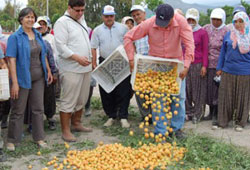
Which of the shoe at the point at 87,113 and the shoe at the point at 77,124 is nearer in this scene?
the shoe at the point at 77,124

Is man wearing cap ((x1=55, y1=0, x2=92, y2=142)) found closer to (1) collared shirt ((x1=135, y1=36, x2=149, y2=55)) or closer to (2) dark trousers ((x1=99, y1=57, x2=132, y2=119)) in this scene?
(2) dark trousers ((x1=99, y1=57, x2=132, y2=119))

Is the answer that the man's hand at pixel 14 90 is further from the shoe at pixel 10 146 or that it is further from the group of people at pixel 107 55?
the shoe at pixel 10 146

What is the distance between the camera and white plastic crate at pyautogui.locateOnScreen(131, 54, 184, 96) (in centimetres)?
381

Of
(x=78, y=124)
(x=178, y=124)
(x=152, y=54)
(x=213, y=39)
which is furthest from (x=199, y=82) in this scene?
(x=78, y=124)

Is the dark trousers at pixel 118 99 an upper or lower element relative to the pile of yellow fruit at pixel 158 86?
lower

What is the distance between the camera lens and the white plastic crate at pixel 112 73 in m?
4.66

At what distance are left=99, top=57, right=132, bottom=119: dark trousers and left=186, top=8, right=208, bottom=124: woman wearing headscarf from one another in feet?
3.72

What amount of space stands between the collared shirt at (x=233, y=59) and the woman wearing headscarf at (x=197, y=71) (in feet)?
1.03

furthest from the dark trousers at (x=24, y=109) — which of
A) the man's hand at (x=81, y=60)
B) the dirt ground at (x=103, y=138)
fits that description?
the man's hand at (x=81, y=60)

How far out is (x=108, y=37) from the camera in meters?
4.83

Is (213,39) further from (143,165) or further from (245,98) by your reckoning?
(143,165)

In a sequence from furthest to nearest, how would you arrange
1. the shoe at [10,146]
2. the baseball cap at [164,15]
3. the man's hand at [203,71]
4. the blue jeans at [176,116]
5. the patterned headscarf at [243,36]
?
the man's hand at [203,71], the patterned headscarf at [243,36], the blue jeans at [176,116], the shoe at [10,146], the baseball cap at [164,15]

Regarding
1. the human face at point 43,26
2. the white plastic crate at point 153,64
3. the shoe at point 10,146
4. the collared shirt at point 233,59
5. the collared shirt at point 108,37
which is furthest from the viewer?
the human face at point 43,26

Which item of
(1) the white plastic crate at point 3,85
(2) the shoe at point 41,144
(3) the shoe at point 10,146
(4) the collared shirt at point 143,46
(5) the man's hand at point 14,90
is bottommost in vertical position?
(2) the shoe at point 41,144
